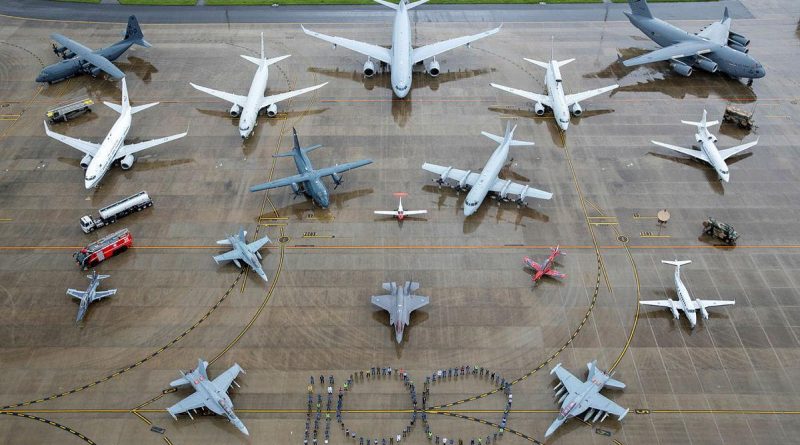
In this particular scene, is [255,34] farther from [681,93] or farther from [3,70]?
[681,93]

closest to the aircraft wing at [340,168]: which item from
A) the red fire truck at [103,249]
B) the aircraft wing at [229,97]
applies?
A: the aircraft wing at [229,97]

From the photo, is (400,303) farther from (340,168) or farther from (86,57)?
(86,57)

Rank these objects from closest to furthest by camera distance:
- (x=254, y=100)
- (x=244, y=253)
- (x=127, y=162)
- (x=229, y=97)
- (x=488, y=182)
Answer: (x=244, y=253)
(x=488, y=182)
(x=127, y=162)
(x=254, y=100)
(x=229, y=97)

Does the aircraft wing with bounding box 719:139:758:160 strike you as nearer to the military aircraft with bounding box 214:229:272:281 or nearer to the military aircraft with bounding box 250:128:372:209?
the military aircraft with bounding box 250:128:372:209

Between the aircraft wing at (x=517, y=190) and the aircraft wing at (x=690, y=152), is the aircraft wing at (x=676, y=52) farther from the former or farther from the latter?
the aircraft wing at (x=517, y=190)

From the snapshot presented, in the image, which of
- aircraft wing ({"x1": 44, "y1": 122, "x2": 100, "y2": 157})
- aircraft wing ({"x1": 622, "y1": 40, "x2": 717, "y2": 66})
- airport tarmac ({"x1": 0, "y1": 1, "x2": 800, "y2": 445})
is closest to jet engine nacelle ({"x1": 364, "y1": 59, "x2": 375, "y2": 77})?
airport tarmac ({"x1": 0, "y1": 1, "x2": 800, "y2": 445})

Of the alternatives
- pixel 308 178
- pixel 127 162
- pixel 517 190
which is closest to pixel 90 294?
pixel 127 162
